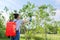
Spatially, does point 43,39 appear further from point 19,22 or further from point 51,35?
point 19,22

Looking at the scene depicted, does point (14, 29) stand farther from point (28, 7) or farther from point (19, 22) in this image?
point (28, 7)

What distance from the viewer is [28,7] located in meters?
16.8

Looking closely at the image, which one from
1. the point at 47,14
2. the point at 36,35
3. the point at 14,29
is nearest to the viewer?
the point at 14,29

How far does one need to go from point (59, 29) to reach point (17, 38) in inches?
452

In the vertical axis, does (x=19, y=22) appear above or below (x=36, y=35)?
above

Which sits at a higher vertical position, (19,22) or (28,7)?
(28,7)

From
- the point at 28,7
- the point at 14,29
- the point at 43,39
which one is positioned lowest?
the point at 43,39

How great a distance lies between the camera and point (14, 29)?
268 inches

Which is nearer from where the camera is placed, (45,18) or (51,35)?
(45,18)

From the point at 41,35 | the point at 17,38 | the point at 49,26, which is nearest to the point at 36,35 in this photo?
the point at 41,35

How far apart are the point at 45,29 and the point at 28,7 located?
2168mm

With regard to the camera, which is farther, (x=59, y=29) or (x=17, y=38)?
(x=59, y=29)

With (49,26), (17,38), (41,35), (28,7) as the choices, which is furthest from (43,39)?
(17,38)

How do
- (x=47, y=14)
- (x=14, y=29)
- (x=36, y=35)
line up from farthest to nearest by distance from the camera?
1. (x=36, y=35)
2. (x=47, y=14)
3. (x=14, y=29)
